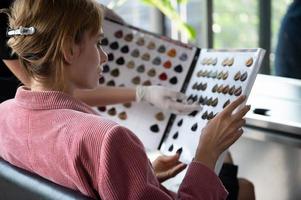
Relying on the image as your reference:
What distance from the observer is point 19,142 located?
1.06 m

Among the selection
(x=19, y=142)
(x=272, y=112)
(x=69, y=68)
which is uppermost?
(x=69, y=68)

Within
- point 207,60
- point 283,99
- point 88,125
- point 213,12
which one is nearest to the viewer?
point 88,125

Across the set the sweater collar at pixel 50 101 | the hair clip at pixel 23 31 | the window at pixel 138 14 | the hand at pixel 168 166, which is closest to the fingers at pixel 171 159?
the hand at pixel 168 166

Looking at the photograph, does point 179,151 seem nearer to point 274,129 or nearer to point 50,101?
point 274,129

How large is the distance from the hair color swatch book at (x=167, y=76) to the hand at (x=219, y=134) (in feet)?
0.64

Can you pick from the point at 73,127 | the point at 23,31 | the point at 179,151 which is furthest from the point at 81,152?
the point at 179,151

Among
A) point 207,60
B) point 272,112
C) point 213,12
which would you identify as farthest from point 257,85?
point 213,12

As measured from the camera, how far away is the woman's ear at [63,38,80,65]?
1010 millimetres

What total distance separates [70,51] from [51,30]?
0.06 metres

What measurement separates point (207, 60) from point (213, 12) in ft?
7.30

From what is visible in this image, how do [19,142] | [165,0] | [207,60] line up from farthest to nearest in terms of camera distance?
1. [165,0]
2. [207,60]
3. [19,142]

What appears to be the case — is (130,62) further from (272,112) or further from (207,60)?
(272,112)

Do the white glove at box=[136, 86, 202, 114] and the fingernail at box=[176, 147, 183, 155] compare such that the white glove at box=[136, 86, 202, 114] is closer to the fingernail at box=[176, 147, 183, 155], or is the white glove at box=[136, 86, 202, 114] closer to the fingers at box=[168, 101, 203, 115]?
the fingers at box=[168, 101, 203, 115]

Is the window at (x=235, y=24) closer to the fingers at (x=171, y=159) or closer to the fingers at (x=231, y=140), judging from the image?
the fingers at (x=171, y=159)
